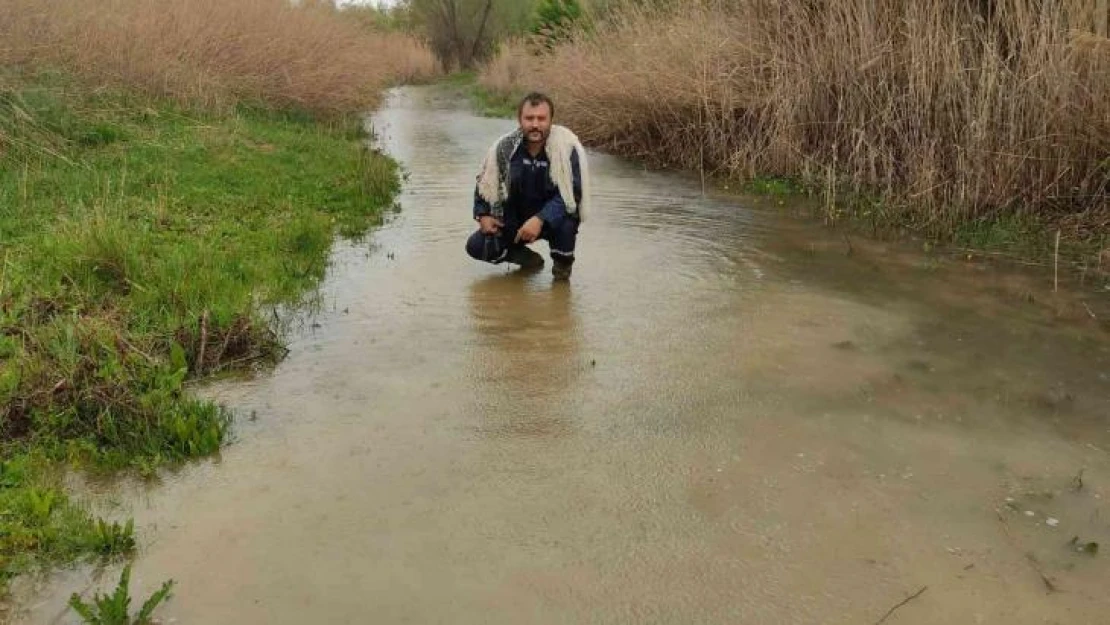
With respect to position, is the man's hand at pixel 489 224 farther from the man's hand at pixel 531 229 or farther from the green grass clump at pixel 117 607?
the green grass clump at pixel 117 607

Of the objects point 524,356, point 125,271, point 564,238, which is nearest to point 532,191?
point 564,238

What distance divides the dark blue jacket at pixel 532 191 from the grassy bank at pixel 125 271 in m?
1.34

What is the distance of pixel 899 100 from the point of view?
8.05 m

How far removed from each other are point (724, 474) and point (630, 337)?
1619mm

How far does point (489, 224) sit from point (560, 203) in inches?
19.1

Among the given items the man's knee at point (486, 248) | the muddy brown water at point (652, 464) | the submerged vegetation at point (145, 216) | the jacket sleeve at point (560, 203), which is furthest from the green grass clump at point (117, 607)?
the man's knee at point (486, 248)

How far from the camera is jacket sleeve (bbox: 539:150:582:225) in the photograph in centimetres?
588

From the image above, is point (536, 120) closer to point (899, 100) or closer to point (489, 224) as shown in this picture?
point (489, 224)

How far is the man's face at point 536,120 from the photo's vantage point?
5719 mm

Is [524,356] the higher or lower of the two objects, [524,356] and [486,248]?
the lower

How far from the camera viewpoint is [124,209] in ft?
22.3

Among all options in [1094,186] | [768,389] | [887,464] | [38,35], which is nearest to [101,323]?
[768,389]

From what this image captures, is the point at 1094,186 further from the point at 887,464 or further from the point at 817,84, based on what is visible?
the point at 887,464

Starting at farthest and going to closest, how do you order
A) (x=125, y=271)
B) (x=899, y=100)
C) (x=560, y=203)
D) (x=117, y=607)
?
(x=899, y=100) → (x=560, y=203) → (x=125, y=271) → (x=117, y=607)
